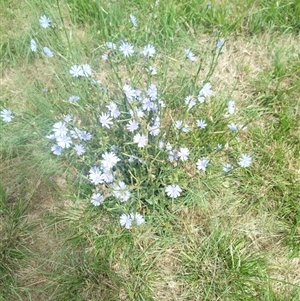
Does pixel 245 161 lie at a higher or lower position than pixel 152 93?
lower

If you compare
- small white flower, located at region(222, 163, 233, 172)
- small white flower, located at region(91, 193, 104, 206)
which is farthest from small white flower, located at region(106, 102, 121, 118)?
small white flower, located at region(222, 163, 233, 172)

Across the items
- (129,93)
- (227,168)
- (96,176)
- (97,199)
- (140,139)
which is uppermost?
(129,93)

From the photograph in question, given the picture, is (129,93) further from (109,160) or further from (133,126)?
(109,160)

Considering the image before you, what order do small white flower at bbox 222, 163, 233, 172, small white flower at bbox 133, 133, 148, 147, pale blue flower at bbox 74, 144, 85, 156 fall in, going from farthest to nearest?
small white flower at bbox 222, 163, 233, 172
pale blue flower at bbox 74, 144, 85, 156
small white flower at bbox 133, 133, 148, 147

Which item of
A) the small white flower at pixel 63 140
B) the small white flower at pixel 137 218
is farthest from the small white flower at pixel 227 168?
the small white flower at pixel 63 140

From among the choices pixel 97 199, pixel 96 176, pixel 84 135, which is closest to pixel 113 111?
pixel 84 135

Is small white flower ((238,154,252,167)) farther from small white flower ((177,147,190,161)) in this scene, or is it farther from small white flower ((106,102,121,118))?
small white flower ((106,102,121,118))

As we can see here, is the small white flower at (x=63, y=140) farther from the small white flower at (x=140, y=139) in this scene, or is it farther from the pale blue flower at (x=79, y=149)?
the small white flower at (x=140, y=139)
